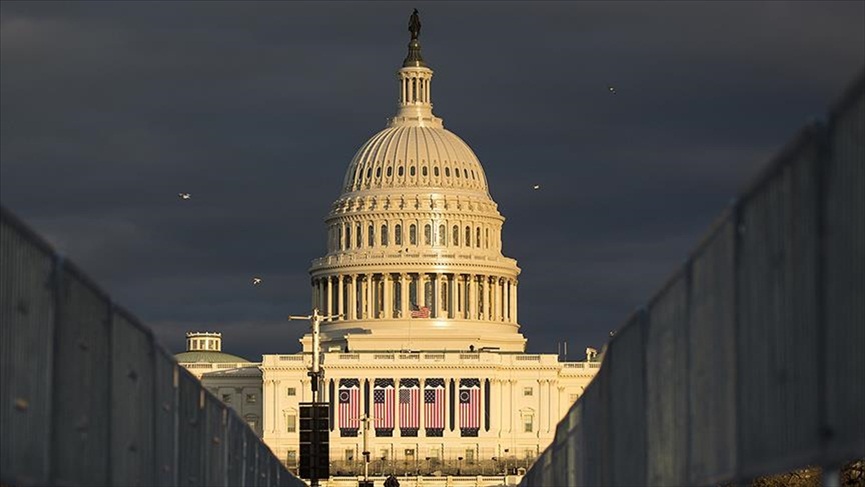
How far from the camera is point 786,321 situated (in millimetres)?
20859

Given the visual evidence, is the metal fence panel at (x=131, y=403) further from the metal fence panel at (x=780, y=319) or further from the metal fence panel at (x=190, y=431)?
the metal fence panel at (x=780, y=319)

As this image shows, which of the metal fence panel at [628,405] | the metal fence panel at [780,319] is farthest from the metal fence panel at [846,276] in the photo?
the metal fence panel at [628,405]

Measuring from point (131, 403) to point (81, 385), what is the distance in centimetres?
395

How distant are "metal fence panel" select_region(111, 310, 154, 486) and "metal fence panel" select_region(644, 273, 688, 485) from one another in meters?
5.21

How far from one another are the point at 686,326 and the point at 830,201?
7.01 meters

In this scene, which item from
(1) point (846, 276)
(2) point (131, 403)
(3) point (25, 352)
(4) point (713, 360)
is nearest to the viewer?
(1) point (846, 276)

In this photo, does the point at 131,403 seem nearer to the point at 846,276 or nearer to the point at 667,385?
the point at 667,385

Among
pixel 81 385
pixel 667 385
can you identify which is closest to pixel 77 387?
pixel 81 385

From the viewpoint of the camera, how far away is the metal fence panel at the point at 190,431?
36188 mm

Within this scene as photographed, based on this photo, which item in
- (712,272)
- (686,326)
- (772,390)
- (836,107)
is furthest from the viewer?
(686,326)

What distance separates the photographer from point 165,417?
33781 millimetres

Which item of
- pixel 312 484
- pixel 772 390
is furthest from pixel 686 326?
pixel 312 484

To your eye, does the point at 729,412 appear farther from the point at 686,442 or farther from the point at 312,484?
the point at 312,484

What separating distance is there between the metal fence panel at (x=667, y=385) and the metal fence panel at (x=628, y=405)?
558 mm
